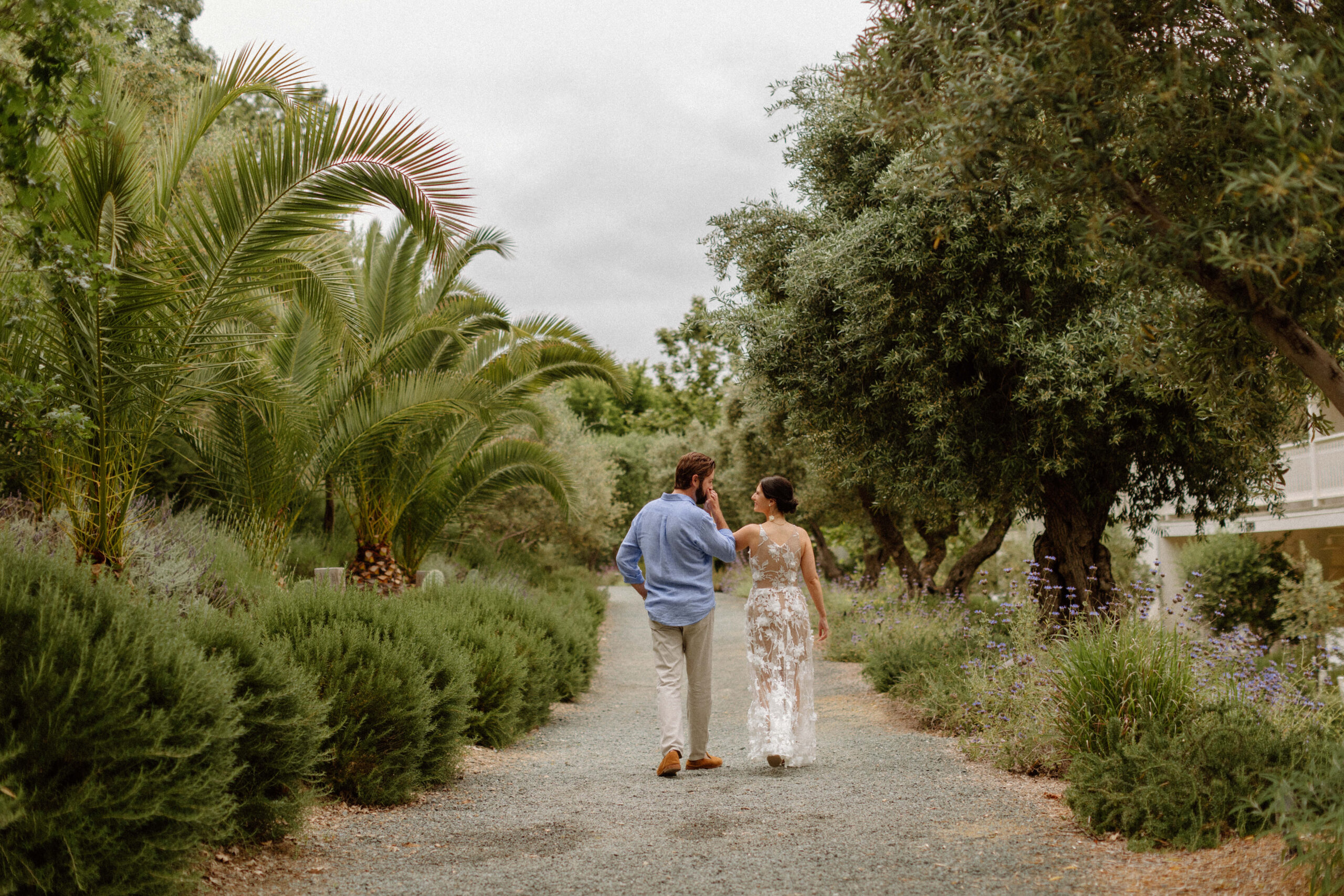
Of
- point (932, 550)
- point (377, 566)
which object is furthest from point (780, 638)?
point (932, 550)

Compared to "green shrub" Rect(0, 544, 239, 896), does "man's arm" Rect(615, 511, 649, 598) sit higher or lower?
higher

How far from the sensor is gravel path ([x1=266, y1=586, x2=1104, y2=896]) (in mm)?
3734

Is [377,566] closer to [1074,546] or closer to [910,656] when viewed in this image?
[910,656]

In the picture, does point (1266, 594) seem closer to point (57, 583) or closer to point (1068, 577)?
point (1068, 577)

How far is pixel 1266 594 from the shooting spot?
15641mm

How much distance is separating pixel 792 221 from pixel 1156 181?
6.88 metres

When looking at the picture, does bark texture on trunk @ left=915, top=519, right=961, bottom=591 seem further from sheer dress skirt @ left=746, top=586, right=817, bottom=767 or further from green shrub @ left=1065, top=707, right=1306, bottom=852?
green shrub @ left=1065, top=707, right=1306, bottom=852

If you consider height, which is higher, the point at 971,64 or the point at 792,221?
the point at 792,221

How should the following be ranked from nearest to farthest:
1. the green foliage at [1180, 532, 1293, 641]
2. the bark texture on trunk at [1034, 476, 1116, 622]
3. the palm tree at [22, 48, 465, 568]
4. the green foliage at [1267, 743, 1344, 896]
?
the green foliage at [1267, 743, 1344, 896] → the palm tree at [22, 48, 465, 568] → the bark texture on trunk at [1034, 476, 1116, 622] → the green foliage at [1180, 532, 1293, 641]

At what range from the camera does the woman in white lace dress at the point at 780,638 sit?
20.2ft

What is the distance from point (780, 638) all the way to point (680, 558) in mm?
890

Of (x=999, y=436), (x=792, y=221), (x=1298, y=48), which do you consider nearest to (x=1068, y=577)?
(x=999, y=436)

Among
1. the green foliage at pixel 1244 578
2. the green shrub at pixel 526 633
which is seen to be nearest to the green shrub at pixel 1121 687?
the green shrub at pixel 526 633

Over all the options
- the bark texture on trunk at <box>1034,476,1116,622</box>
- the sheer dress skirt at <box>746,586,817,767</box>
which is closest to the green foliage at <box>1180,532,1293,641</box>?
the bark texture on trunk at <box>1034,476,1116,622</box>
